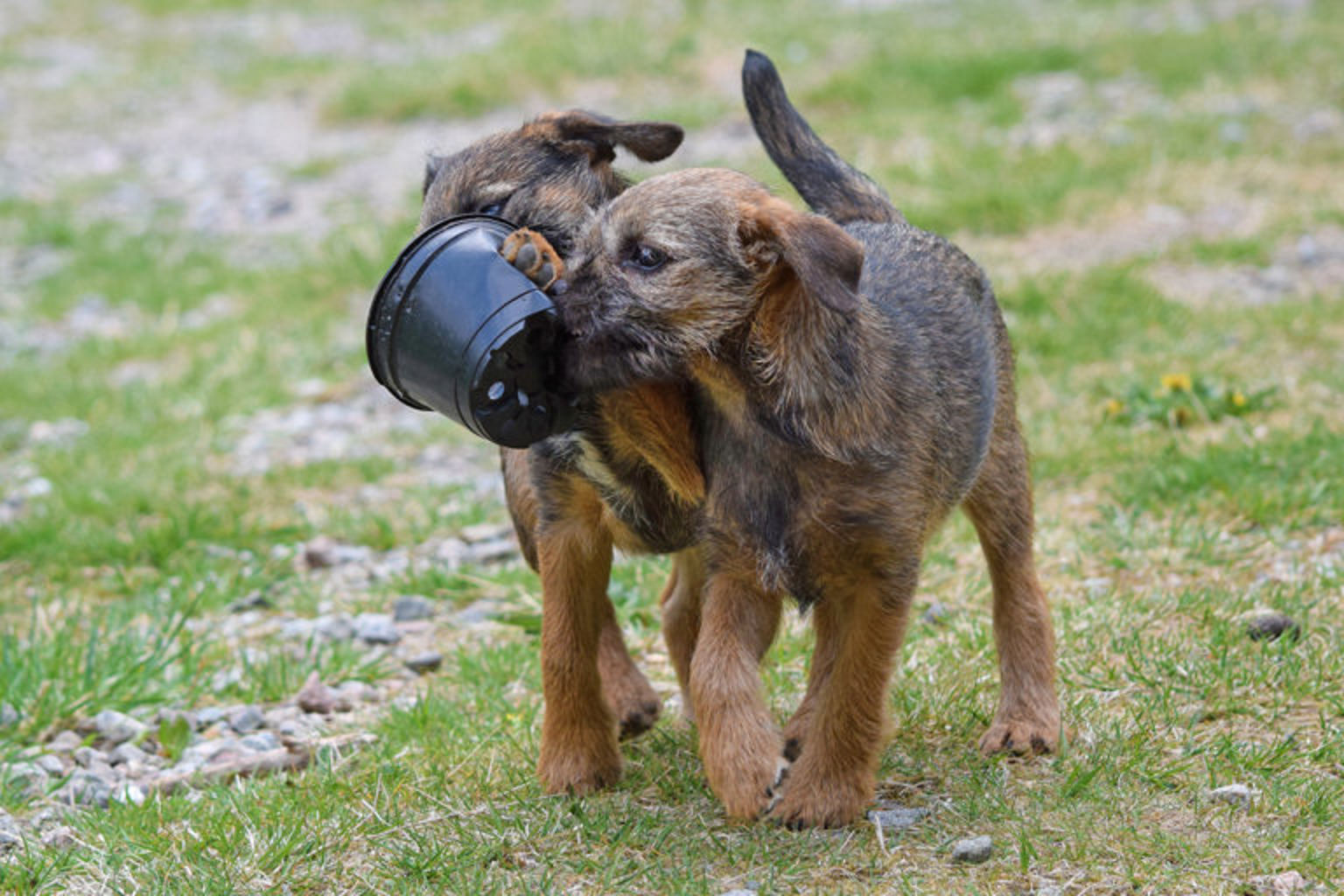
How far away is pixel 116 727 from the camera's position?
495 cm

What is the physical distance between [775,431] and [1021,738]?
114 centimetres

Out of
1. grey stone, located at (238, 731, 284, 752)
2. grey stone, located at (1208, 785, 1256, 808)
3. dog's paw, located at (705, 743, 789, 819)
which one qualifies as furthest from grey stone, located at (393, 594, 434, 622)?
grey stone, located at (1208, 785, 1256, 808)

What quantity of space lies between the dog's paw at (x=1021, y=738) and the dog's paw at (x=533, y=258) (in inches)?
64.4

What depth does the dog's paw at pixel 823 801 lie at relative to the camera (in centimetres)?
392

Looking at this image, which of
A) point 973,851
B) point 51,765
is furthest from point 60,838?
point 973,851

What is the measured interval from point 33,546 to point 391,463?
1.48m

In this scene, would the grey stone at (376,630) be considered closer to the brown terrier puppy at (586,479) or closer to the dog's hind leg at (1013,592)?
the brown terrier puppy at (586,479)

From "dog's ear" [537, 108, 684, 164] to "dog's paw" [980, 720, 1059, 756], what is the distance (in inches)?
72.3

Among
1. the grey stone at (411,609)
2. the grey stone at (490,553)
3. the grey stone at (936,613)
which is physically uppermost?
the grey stone at (936,613)

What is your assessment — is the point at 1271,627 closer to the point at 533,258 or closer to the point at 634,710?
the point at 634,710

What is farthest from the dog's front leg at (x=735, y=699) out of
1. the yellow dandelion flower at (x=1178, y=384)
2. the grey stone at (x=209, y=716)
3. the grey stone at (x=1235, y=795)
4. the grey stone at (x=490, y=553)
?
the yellow dandelion flower at (x=1178, y=384)

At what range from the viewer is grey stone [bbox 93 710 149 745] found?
4945mm

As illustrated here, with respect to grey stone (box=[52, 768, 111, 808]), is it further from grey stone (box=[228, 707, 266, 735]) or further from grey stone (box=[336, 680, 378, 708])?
grey stone (box=[336, 680, 378, 708])

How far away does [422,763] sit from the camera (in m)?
4.44
